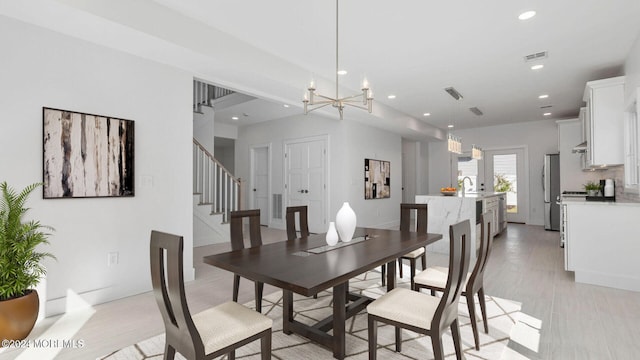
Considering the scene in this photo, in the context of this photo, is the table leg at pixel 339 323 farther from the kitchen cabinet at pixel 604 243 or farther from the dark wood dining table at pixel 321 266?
the kitchen cabinet at pixel 604 243

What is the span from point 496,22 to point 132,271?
4376 millimetres

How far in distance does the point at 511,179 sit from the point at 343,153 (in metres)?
5.13

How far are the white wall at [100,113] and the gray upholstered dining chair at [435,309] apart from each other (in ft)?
8.39

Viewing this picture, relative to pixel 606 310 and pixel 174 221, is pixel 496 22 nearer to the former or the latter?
pixel 606 310

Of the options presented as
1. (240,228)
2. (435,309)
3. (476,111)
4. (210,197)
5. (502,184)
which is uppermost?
(476,111)

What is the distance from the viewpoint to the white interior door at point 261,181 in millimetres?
7961

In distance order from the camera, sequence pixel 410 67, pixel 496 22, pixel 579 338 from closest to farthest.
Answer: pixel 579 338
pixel 496 22
pixel 410 67

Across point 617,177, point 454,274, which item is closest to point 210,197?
point 454,274

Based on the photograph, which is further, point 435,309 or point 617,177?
point 617,177

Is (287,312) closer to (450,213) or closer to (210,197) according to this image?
(450,213)

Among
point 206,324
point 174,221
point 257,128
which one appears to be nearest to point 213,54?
point 174,221

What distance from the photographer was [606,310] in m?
2.75

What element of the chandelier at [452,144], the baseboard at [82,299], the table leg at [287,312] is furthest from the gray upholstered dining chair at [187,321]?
the chandelier at [452,144]

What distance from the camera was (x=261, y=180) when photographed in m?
8.11
